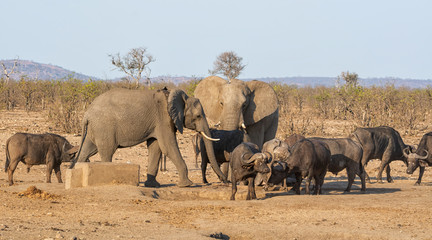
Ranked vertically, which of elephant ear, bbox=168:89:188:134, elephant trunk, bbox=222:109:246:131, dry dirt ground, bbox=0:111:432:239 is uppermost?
elephant ear, bbox=168:89:188:134

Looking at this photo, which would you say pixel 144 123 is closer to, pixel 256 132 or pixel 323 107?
pixel 256 132

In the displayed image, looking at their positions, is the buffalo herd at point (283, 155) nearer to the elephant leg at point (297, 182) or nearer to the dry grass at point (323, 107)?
the elephant leg at point (297, 182)

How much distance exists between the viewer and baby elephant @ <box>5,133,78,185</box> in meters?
13.2

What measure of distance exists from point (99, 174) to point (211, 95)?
3985 millimetres

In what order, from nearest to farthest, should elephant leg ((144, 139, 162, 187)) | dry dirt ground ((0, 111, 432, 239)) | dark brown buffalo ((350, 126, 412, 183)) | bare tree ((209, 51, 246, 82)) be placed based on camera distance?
dry dirt ground ((0, 111, 432, 239)), elephant leg ((144, 139, 162, 187)), dark brown buffalo ((350, 126, 412, 183)), bare tree ((209, 51, 246, 82))

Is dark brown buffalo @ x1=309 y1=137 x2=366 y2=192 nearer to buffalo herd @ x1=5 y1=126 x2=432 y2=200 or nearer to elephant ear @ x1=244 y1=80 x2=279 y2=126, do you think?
buffalo herd @ x1=5 y1=126 x2=432 y2=200

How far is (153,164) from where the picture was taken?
13.3 meters

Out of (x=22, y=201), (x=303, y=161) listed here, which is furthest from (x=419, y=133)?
(x=22, y=201)

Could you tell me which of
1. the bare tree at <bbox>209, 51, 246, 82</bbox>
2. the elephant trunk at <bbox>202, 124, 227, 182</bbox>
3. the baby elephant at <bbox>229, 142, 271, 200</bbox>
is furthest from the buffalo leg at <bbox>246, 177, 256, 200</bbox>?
the bare tree at <bbox>209, 51, 246, 82</bbox>

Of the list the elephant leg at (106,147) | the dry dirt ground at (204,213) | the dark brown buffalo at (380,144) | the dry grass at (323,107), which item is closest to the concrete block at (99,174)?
the dry dirt ground at (204,213)

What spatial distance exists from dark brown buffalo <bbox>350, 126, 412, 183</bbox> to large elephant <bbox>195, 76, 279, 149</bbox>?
2.02 metres

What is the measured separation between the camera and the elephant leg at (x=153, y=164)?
43.5ft

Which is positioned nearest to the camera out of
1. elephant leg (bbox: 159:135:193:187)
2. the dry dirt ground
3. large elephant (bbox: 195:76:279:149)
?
the dry dirt ground

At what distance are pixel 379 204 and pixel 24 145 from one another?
22.2ft
